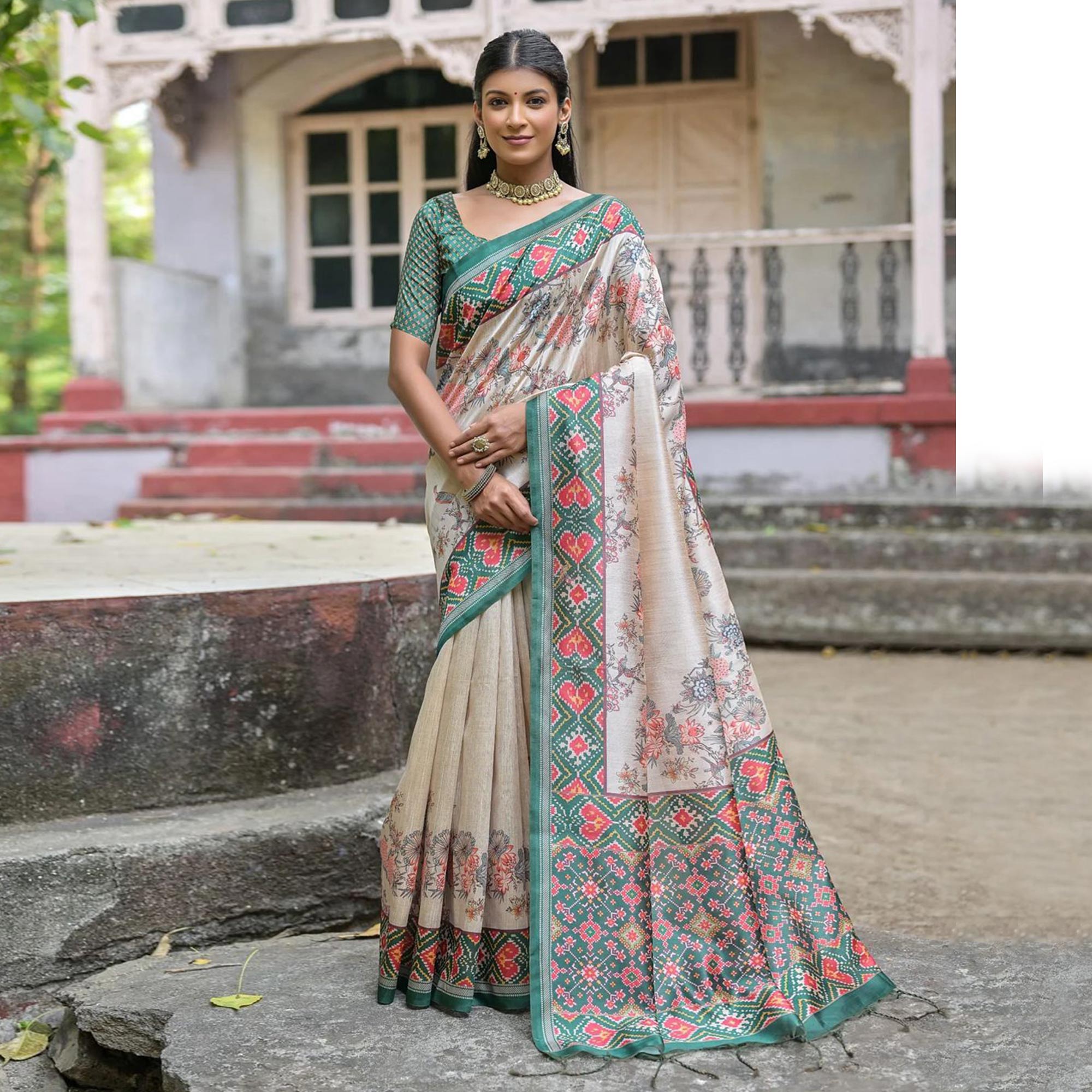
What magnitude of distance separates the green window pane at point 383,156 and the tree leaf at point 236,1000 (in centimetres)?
820

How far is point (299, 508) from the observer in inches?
307

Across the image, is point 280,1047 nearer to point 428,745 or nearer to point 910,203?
point 428,745

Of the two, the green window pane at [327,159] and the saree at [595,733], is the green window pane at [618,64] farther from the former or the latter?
the saree at [595,733]

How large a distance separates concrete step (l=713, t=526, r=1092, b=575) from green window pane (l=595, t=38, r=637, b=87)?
3.88 metres

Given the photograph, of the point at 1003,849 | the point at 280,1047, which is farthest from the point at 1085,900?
the point at 280,1047

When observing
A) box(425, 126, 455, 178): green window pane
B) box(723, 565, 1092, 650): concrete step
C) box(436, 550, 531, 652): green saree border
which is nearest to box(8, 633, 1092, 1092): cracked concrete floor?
box(436, 550, 531, 652): green saree border

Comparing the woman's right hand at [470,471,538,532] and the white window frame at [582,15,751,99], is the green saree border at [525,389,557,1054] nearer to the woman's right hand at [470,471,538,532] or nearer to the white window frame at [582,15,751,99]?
the woman's right hand at [470,471,538,532]

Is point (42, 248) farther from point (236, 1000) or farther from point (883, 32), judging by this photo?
point (236, 1000)

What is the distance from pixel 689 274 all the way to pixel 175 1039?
7689 mm

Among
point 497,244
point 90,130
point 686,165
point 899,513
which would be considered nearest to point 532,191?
point 497,244

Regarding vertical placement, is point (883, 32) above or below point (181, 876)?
above

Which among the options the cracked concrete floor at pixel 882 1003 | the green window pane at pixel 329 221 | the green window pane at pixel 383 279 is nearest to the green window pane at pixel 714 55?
the green window pane at pixel 383 279

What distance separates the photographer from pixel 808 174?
9.19 meters

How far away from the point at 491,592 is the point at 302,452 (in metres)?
6.11
